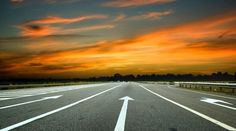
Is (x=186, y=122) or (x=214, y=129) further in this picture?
(x=186, y=122)

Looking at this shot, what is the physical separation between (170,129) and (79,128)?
2312mm

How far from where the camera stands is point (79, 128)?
7.49 metres

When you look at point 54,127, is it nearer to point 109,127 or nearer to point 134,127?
point 109,127

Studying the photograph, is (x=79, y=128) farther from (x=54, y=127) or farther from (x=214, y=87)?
(x=214, y=87)

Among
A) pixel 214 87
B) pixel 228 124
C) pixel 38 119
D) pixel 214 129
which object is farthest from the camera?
pixel 214 87

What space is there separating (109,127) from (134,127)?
0.65 metres

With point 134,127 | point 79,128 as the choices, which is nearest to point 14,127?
point 79,128

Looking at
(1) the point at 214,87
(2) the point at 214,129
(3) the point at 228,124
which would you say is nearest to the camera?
(2) the point at 214,129

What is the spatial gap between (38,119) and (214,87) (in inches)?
974

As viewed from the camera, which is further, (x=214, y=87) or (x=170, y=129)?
(x=214, y=87)

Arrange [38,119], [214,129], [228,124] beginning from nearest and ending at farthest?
[214,129] < [228,124] < [38,119]

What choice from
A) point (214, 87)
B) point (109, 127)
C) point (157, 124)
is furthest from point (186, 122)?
point (214, 87)

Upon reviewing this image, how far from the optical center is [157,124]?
8180mm

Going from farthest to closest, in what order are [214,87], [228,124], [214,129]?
[214,87] → [228,124] → [214,129]
